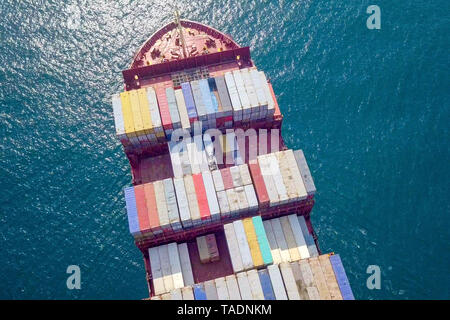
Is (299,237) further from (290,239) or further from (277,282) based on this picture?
(277,282)

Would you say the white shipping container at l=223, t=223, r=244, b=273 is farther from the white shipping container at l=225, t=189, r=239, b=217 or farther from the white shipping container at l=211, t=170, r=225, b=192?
the white shipping container at l=211, t=170, r=225, b=192

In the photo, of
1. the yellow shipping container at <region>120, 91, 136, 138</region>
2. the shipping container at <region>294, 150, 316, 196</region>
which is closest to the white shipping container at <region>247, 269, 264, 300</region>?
the shipping container at <region>294, 150, 316, 196</region>

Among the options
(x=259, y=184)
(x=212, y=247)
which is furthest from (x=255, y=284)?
(x=259, y=184)

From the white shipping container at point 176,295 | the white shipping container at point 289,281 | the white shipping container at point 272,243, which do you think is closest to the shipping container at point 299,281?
the white shipping container at point 289,281

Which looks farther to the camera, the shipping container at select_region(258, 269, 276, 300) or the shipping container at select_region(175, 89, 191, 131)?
the shipping container at select_region(175, 89, 191, 131)

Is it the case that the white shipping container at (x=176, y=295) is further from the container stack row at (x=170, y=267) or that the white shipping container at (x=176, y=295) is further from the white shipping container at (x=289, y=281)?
the white shipping container at (x=289, y=281)
